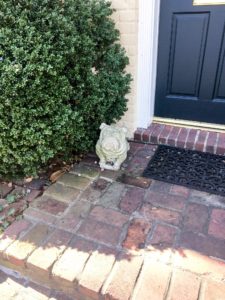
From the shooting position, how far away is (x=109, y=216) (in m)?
1.66

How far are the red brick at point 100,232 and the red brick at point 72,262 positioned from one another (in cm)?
5

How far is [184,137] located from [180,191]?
2.35 ft

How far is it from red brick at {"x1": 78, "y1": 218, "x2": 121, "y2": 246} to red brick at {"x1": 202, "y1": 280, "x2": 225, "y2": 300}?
1.62 feet

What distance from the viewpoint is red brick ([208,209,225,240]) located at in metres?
1.52

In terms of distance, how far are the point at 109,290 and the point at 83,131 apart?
1.15 metres

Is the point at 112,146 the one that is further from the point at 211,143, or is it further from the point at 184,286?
the point at 184,286


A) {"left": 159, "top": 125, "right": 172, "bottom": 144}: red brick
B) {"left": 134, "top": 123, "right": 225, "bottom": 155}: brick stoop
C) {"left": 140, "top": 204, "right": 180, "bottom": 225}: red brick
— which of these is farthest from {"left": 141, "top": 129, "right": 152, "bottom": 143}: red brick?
{"left": 140, "top": 204, "right": 180, "bottom": 225}: red brick

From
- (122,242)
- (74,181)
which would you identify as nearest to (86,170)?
(74,181)

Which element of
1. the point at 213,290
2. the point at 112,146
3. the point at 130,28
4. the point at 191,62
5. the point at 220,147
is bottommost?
the point at 213,290

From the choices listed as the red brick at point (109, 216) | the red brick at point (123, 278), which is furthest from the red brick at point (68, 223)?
the red brick at point (123, 278)

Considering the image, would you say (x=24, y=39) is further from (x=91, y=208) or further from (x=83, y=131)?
(x=91, y=208)

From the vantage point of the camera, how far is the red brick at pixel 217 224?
152 cm

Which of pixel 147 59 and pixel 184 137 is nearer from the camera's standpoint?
pixel 147 59

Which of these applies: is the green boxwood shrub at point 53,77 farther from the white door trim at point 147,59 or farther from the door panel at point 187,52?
the door panel at point 187,52
